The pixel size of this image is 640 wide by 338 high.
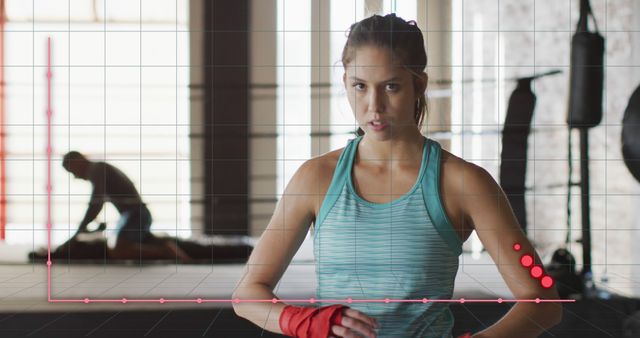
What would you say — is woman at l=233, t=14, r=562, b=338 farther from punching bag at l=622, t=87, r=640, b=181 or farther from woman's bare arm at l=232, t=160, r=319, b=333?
punching bag at l=622, t=87, r=640, b=181

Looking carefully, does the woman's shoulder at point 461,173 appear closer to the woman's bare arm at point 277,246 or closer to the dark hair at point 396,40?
the dark hair at point 396,40

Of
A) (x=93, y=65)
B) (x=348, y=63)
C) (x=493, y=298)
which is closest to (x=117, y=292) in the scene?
(x=93, y=65)

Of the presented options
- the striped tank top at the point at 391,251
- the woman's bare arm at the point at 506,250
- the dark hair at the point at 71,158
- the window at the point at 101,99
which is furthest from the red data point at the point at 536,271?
the dark hair at the point at 71,158

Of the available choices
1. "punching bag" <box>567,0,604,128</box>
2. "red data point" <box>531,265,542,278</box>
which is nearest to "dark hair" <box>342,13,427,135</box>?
"punching bag" <box>567,0,604,128</box>

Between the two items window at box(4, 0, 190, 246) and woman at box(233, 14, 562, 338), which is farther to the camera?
window at box(4, 0, 190, 246)

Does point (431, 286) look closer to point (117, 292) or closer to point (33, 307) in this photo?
point (117, 292)

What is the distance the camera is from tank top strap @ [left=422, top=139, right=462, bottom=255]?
220cm

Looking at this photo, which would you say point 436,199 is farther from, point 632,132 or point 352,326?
point 632,132

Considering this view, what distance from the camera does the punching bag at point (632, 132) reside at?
7.83 feet

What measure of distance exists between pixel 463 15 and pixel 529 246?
0.80m

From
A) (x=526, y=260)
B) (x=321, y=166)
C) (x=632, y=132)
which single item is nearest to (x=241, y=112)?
(x=321, y=166)

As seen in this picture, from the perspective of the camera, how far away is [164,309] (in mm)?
2430

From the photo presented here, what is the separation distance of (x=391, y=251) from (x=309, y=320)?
339 mm

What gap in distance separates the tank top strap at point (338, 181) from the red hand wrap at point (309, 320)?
27cm
